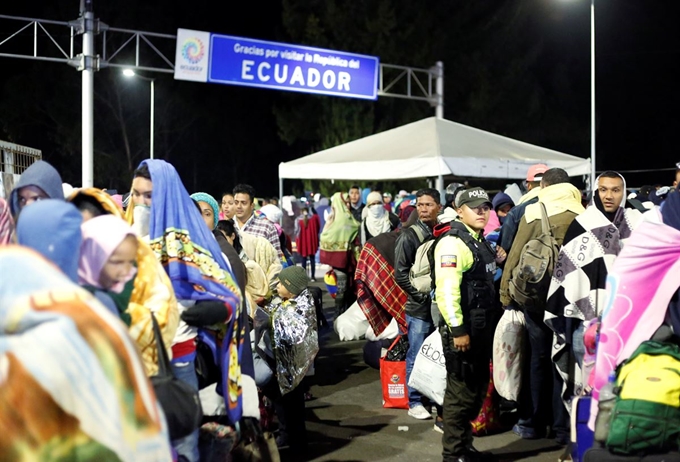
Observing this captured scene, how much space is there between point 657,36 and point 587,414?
36.1 metres

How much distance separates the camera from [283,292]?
21.4ft

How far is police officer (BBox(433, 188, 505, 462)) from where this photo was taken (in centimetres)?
570

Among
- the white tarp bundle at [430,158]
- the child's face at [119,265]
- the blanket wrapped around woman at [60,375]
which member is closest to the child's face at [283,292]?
the child's face at [119,265]

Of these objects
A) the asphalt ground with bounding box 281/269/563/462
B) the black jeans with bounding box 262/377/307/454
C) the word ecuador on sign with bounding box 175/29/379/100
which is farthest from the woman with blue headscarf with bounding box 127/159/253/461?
the word ecuador on sign with bounding box 175/29/379/100

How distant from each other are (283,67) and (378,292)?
12726 millimetres

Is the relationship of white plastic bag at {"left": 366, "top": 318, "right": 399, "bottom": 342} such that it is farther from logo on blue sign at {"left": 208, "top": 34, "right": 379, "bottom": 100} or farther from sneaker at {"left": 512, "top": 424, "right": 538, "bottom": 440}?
logo on blue sign at {"left": 208, "top": 34, "right": 379, "bottom": 100}

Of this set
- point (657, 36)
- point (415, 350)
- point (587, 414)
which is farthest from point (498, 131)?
point (587, 414)

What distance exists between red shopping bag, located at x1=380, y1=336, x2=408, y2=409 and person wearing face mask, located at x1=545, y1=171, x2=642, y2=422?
2.05 meters

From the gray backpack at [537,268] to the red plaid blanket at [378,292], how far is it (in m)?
1.96

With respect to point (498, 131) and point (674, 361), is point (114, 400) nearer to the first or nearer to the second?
point (674, 361)

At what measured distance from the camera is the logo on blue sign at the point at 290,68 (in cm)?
1962

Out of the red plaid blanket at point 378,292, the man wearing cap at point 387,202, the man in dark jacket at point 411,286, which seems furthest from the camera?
the man wearing cap at point 387,202

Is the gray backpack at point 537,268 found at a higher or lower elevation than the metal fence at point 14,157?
lower

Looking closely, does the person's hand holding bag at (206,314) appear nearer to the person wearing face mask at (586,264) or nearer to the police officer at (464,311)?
the police officer at (464,311)
